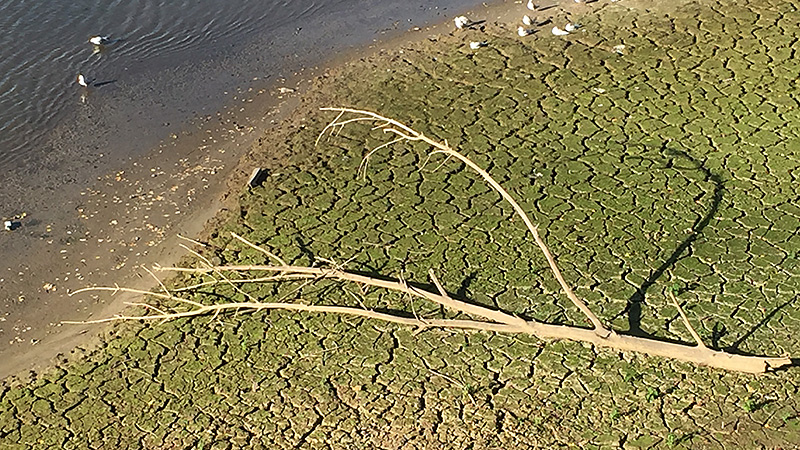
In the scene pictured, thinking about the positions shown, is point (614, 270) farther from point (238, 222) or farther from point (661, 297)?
point (238, 222)

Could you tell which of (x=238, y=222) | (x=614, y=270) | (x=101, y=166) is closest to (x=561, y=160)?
(x=614, y=270)

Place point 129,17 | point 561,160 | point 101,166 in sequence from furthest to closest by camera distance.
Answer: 1. point 129,17
2. point 101,166
3. point 561,160

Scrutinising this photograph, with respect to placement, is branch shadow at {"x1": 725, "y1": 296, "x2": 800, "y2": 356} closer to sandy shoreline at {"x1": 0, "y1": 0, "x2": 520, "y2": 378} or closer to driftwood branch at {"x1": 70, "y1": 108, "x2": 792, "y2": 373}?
driftwood branch at {"x1": 70, "y1": 108, "x2": 792, "y2": 373}

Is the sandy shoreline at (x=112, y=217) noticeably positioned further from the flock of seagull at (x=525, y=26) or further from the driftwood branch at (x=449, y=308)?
the flock of seagull at (x=525, y=26)

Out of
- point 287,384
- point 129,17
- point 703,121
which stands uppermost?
point 129,17

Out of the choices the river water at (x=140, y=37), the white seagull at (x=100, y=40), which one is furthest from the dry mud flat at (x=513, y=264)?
the white seagull at (x=100, y=40)

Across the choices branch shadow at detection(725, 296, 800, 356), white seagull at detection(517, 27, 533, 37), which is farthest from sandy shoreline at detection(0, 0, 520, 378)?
branch shadow at detection(725, 296, 800, 356)
